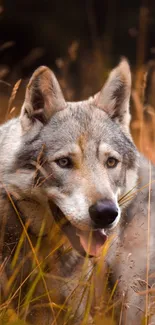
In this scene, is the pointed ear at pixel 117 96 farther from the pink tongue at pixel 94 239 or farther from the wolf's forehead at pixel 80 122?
the pink tongue at pixel 94 239

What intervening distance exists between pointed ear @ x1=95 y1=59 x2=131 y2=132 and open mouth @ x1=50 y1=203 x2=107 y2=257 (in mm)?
787

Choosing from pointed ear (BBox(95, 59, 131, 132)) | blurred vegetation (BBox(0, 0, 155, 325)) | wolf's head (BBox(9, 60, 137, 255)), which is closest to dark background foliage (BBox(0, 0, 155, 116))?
blurred vegetation (BBox(0, 0, 155, 325))

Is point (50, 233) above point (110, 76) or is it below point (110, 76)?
below

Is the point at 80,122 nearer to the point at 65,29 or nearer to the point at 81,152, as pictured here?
the point at 81,152

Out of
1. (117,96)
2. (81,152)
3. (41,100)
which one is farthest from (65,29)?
(81,152)

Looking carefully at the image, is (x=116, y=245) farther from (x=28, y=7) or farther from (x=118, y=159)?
(x=28, y=7)

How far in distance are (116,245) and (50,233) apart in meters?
0.62

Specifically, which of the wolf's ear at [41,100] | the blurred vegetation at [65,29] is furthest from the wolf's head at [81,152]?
the blurred vegetation at [65,29]

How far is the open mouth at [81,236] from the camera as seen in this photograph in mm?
3492

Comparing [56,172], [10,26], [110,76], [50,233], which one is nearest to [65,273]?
[50,233]

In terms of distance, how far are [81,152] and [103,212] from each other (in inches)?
17.4

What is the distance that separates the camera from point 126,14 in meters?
15.7

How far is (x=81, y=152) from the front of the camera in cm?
366

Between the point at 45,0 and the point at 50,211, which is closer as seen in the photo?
the point at 50,211
